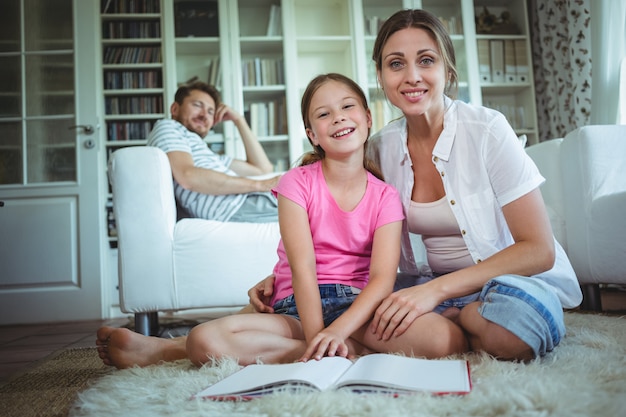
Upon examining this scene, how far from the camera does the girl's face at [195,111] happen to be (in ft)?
7.14

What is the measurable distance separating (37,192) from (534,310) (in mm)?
2688

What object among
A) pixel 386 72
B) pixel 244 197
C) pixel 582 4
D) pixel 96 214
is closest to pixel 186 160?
pixel 244 197

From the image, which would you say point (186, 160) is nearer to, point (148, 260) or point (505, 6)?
point (148, 260)

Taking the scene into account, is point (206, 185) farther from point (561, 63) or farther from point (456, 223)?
point (561, 63)

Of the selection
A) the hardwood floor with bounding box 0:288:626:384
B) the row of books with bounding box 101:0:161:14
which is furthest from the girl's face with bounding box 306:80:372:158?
the row of books with bounding box 101:0:161:14

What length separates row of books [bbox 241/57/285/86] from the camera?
345 centimetres

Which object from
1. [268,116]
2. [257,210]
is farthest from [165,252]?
[268,116]

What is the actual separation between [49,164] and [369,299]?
8.17 ft

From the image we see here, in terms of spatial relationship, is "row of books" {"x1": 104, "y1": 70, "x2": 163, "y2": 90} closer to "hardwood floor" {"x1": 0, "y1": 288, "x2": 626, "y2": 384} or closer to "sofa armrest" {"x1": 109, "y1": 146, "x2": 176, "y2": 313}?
"hardwood floor" {"x1": 0, "y1": 288, "x2": 626, "y2": 384}

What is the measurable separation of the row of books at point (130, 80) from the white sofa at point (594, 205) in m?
2.60

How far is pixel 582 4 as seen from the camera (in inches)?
119

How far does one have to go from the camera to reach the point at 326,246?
1108mm

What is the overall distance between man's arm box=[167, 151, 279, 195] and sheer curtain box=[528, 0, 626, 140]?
6.59ft

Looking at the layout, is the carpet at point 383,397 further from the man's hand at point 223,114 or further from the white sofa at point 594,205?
the man's hand at point 223,114
